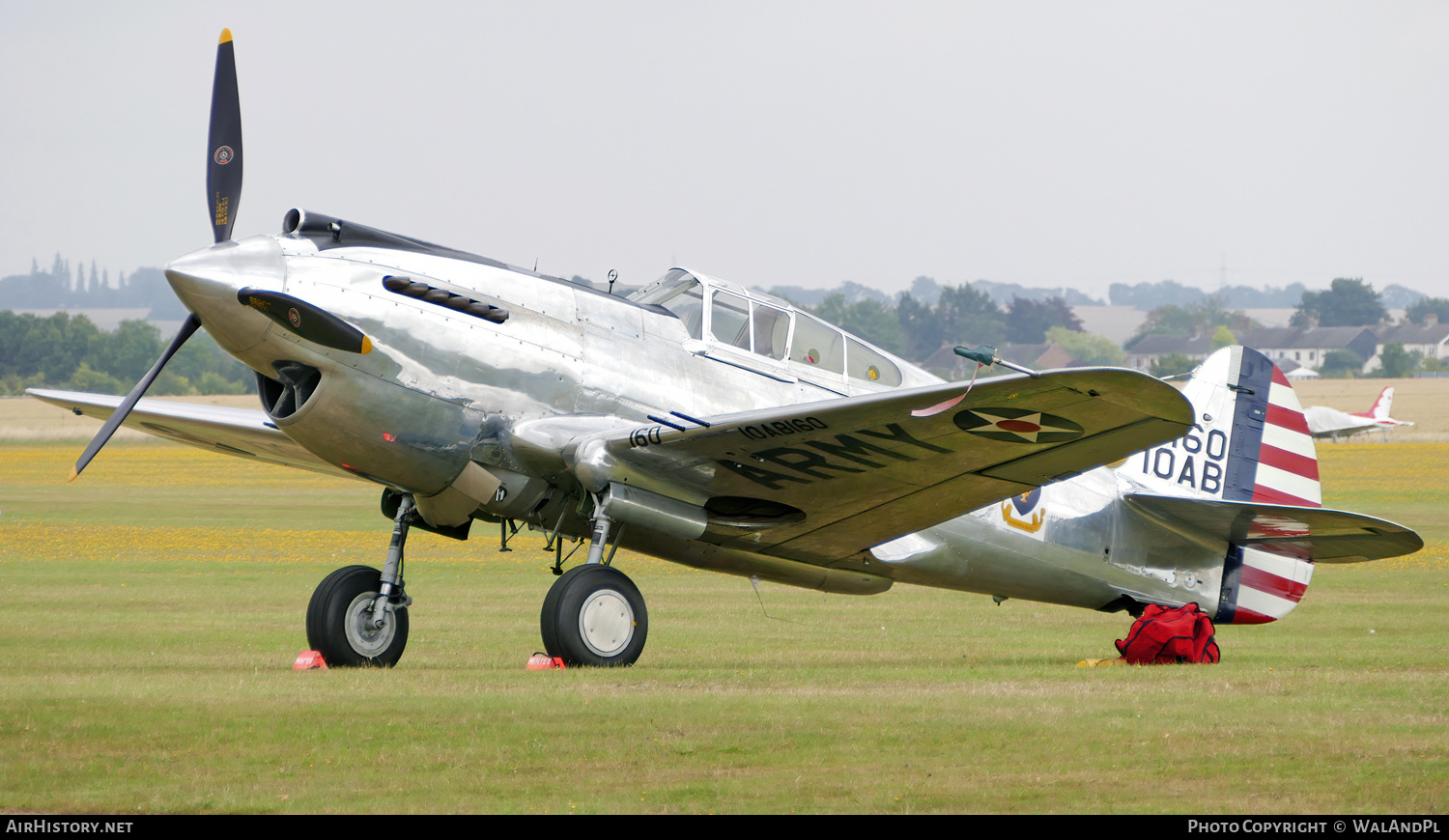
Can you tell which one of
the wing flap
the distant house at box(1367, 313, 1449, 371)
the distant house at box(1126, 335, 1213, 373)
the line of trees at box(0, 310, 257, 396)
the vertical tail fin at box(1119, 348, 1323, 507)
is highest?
the distant house at box(1367, 313, 1449, 371)

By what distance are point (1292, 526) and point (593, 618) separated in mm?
5502

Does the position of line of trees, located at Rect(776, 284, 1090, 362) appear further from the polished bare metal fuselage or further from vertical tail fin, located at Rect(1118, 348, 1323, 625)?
the polished bare metal fuselage

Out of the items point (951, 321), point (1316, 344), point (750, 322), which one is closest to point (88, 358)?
point (951, 321)

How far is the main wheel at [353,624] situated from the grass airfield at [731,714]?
270 mm

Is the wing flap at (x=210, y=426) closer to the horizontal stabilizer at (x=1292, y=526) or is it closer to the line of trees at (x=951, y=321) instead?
the horizontal stabilizer at (x=1292, y=526)

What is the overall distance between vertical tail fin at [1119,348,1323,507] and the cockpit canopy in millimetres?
3237

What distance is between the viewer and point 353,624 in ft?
33.9

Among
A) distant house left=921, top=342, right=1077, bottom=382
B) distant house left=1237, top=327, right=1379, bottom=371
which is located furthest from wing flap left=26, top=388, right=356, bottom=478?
distant house left=1237, top=327, right=1379, bottom=371

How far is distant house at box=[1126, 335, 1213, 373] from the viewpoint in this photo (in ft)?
454

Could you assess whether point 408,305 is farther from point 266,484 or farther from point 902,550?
point 266,484

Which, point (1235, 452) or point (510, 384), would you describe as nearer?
point (510, 384)

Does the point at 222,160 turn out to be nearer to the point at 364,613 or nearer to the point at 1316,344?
the point at 364,613

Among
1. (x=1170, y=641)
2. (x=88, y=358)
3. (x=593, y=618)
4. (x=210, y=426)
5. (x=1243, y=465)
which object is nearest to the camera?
(x=593, y=618)

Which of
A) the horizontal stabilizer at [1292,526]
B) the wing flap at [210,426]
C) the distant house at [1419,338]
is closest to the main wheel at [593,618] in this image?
the wing flap at [210,426]
